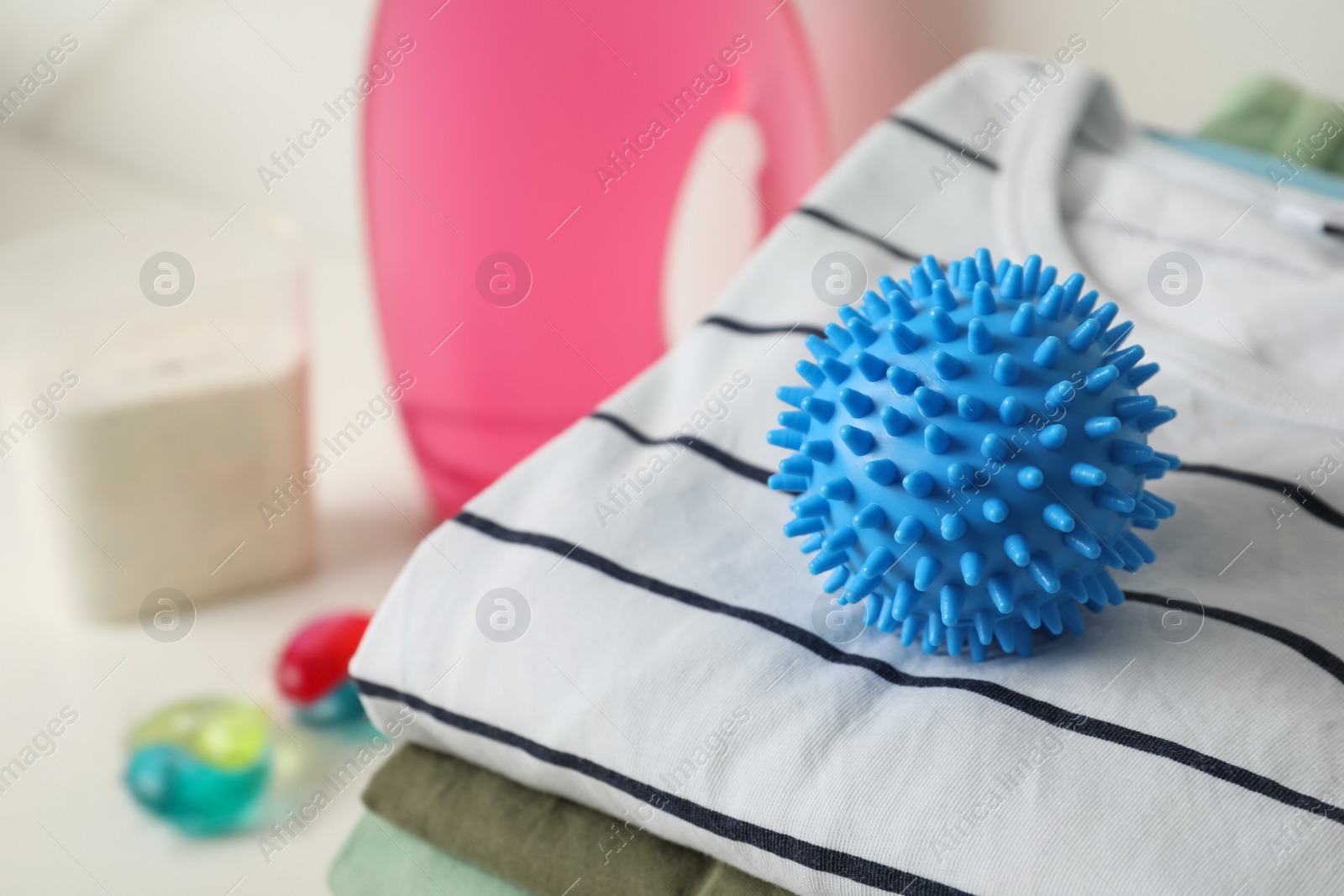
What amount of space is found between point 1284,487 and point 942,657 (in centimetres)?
15

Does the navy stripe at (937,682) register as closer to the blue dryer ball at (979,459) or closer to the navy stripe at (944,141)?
the blue dryer ball at (979,459)

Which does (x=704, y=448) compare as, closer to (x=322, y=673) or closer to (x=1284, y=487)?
(x=1284, y=487)

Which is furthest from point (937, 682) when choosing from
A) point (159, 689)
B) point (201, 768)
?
point (159, 689)

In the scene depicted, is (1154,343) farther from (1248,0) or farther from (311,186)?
(311,186)

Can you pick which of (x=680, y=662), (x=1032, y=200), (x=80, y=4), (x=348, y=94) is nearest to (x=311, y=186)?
(x=348, y=94)

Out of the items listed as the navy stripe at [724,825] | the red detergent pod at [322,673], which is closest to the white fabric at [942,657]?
the navy stripe at [724,825]

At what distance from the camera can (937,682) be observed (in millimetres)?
326

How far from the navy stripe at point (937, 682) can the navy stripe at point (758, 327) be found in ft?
0.48

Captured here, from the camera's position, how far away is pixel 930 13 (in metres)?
0.80

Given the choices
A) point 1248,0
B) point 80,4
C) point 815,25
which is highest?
point 80,4

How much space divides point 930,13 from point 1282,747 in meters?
0.64

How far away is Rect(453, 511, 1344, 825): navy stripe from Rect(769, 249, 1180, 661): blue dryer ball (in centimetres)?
1

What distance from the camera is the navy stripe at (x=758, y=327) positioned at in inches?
18.9

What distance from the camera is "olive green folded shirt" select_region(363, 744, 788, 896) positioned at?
0.33 metres
